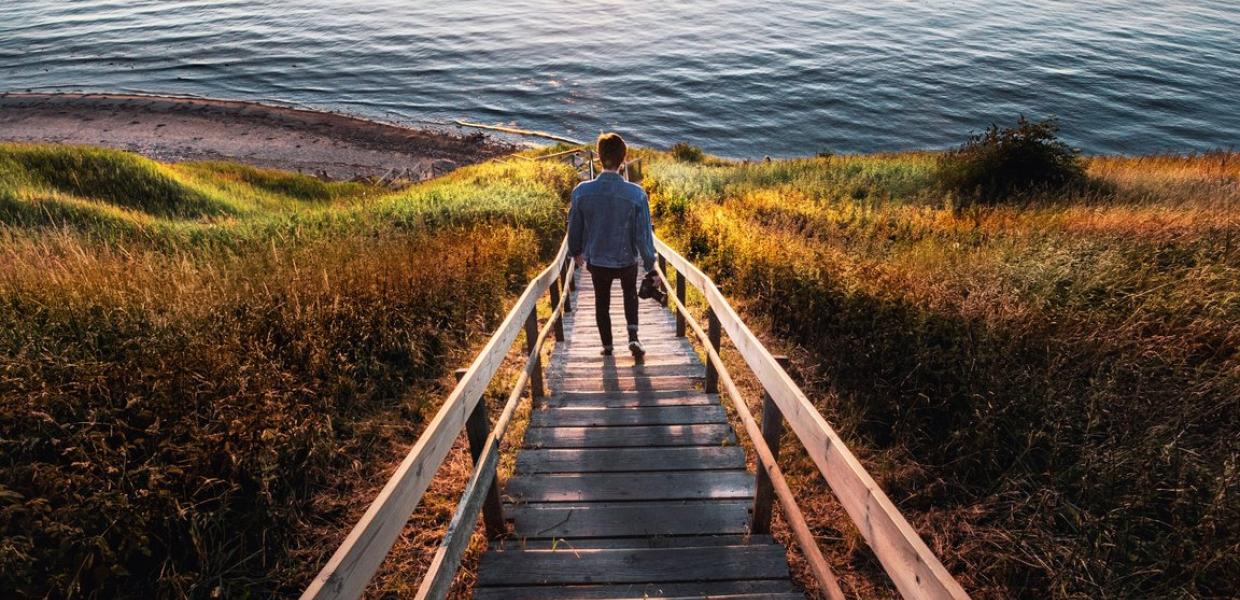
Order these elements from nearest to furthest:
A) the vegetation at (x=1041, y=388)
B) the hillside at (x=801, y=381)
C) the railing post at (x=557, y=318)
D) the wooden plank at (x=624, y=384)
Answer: the hillside at (x=801, y=381)
the vegetation at (x=1041, y=388)
the wooden plank at (x=624, y=384)
the railing post at (x=557, y=318)

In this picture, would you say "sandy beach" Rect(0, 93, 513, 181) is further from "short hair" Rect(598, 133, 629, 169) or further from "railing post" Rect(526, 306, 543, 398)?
"short hair" Rect(598, 133, 629, 169)

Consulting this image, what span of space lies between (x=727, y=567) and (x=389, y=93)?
50467 millimetres

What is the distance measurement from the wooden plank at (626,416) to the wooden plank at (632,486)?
77 centimetres

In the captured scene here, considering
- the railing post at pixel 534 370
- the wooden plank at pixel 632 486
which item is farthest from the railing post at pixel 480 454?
the railing post at pixel 534 370

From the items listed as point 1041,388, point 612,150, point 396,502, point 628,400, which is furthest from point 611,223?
point 396,502

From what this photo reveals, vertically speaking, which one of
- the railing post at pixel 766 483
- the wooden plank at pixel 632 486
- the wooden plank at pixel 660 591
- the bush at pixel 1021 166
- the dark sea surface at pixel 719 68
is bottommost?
the wooden plank at pixel 632 486

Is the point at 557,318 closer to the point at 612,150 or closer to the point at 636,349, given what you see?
the point at 636,349

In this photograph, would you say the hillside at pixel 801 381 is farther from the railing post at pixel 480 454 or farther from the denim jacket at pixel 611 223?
the denim jacket at pixel 611 223

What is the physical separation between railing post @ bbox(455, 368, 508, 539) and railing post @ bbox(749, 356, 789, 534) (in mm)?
1478

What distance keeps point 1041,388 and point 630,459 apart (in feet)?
9.57

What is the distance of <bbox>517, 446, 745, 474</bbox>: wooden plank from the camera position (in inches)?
157

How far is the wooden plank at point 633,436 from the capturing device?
4.31 m

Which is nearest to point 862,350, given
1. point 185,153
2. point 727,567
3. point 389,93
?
point 727,567

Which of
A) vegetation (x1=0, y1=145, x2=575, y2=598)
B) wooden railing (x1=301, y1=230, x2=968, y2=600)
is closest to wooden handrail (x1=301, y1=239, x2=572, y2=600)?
wooden railing (x1=301, y1=230, x2=968, y2=600)
